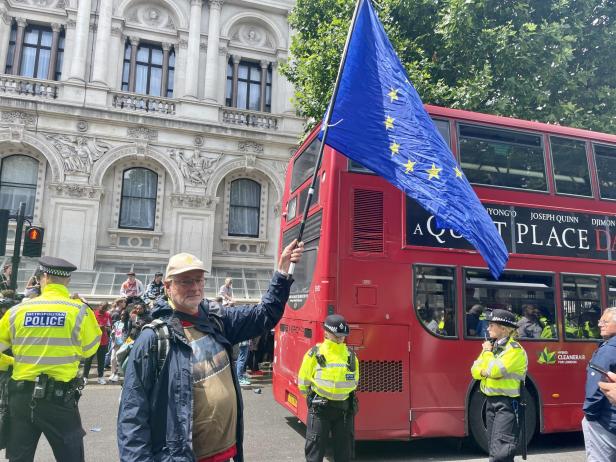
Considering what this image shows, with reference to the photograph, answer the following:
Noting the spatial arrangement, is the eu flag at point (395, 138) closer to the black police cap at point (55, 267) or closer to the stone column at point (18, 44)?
the black police cap at point (55, 267)

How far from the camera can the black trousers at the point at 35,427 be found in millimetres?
3990

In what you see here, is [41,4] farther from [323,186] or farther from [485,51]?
[323,186]

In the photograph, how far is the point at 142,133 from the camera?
60.5 feet

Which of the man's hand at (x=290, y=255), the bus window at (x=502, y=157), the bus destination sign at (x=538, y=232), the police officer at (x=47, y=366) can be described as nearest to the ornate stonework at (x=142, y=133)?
the bus window at (x=502, y=157)

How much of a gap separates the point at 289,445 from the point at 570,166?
18.8ft

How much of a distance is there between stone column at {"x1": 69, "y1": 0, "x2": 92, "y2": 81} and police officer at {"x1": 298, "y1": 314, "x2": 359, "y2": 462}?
658 inches

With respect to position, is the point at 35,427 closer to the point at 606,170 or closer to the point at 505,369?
the point at 505,369

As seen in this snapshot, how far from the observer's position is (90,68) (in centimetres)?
1864

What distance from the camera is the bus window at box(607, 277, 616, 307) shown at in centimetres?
738

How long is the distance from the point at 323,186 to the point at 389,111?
2420 millimetres

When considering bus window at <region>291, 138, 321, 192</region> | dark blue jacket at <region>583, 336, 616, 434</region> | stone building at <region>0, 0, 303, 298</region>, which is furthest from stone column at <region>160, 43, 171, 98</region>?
dark blue jacket at <region>583, 336, 616, 434</region>

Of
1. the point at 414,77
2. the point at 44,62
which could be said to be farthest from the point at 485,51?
the point at 44,62

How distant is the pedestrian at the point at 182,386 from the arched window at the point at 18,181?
17360mm

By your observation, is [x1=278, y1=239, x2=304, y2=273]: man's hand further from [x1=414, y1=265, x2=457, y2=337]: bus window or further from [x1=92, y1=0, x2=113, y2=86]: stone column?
[x1=92, y1=0, x2=113, y2=86]: stone column
